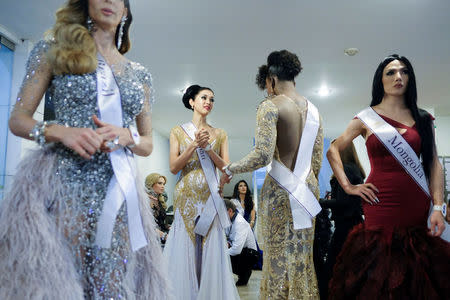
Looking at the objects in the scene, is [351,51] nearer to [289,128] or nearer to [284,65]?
[284,65]

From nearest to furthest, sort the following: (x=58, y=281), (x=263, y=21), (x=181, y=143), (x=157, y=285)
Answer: (x=58, y=281), (x=157, y=285), (x=181, y=143), (x=263, y=21)

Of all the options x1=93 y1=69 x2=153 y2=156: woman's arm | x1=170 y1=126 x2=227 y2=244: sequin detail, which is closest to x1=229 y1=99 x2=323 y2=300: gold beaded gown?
x1=170 y1=126 x2=227 y2=244: sequin detail

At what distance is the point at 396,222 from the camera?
1.85 meters

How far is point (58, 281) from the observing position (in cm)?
95

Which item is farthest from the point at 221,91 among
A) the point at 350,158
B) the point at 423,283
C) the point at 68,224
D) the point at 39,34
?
the point at 68,224

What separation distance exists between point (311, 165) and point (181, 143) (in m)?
0.99

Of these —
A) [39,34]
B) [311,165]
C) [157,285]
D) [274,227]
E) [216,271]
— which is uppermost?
[39,34]

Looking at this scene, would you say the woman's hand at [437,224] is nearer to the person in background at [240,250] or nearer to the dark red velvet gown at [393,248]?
the dark red velvet gown at [393,248]

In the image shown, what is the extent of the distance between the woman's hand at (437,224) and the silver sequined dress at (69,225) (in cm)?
126

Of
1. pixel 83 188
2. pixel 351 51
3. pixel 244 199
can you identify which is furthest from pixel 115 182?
pixel 244 199

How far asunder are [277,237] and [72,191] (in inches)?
46.8

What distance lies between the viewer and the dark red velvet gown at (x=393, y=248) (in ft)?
5.57

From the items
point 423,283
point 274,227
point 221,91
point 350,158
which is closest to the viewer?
point 423,283

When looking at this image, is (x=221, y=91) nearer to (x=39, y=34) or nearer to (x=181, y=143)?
(x=39, y=34)
